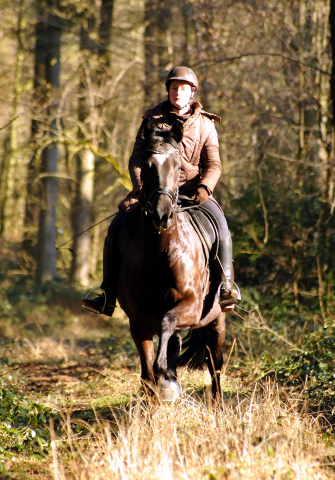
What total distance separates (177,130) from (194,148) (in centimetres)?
88

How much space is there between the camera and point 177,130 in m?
5.66

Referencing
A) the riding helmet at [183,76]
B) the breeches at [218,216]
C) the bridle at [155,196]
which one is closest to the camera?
the bridle at [155,196]

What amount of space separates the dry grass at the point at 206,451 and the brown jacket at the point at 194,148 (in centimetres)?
248

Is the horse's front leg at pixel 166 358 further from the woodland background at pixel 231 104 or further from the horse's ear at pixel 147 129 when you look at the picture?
the woodland background at pixel 231 104

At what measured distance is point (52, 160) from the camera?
1820 centimetres

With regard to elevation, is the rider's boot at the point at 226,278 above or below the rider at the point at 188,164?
below

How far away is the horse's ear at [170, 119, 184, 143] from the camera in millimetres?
5629

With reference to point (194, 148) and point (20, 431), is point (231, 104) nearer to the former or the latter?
point (194, 148)

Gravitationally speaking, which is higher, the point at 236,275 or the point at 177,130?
the point at 177,130

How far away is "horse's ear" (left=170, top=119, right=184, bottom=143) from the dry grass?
2.46 metres

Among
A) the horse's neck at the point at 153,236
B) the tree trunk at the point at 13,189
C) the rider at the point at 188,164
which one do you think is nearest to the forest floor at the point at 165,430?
the rider at the point at 188,164

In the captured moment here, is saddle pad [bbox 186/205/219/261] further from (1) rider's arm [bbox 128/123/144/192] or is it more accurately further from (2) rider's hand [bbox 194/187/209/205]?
(1) rider's arm [bbox 128/123/144/192]

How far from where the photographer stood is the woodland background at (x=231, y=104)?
11781 millimetres

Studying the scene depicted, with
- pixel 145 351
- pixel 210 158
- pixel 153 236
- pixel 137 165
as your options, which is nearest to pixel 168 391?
pixel 145 351
